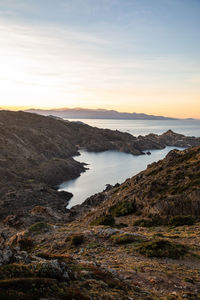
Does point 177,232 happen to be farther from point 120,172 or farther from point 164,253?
point 120,172

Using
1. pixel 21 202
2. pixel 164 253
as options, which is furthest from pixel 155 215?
pixel 21 202

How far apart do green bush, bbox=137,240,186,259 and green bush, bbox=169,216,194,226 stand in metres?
8.09

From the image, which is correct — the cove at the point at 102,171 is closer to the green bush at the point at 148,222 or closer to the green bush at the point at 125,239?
the green bush at the point at 148,222

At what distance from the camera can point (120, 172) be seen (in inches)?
4980

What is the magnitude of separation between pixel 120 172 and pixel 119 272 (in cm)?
11404

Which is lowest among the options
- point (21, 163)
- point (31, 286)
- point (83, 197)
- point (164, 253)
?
point (83, 197)

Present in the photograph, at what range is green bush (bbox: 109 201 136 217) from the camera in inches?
1298

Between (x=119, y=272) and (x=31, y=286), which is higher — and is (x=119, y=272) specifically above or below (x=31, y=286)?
below

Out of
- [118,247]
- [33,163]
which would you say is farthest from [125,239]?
[33,163]

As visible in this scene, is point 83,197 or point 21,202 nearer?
point 21,202

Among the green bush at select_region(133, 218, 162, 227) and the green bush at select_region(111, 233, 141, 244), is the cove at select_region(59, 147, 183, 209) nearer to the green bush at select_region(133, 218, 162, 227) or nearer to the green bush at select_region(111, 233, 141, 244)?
the green bush at select_region(133, 218, 162, 227)

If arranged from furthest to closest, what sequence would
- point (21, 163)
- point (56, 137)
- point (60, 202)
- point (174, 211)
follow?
point (56, 137) → point (21, 163) → point (60, 202) → point (174, 211)

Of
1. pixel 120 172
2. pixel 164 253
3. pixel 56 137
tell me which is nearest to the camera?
pixel 164 253

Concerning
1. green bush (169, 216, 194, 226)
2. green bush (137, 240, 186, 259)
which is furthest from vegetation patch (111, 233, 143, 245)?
green bush (169, 216, 194, 226)
